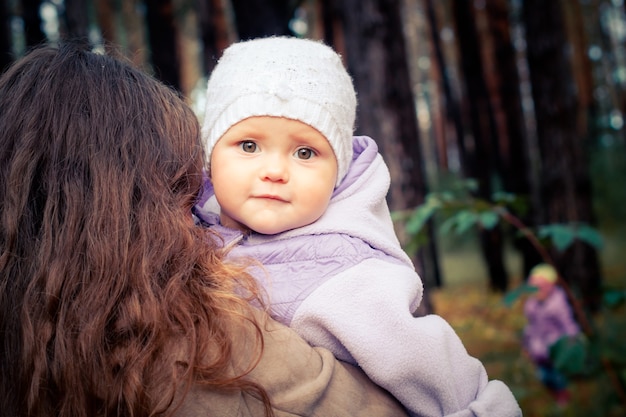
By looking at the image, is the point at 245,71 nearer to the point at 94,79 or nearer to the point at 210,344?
the point at 94,79

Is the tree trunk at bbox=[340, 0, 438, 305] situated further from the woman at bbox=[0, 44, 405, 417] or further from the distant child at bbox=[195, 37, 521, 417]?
the woman at bbox=[0, 44, 405, 417]

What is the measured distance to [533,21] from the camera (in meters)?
6.95

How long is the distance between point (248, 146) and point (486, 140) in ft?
38.0

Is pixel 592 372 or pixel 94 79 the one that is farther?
pixel 592 372

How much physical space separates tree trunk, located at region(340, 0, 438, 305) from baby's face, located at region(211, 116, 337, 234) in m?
3.09

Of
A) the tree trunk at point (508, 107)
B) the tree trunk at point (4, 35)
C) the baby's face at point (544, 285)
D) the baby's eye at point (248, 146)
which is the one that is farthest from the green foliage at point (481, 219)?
the tree trunk at point (508, 107)

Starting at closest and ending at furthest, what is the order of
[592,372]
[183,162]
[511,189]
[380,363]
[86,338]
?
1. [86,338]
2. [380,363]
3. [183,162]
4. [592,372]
5. [511,189]

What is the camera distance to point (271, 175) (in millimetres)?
1541

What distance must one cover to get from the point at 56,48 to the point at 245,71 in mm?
514

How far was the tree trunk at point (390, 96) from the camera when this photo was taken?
466 centimetres

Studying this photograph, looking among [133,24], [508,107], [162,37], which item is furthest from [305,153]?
[133,24]

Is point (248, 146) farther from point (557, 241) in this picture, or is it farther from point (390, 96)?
point (390, 96)

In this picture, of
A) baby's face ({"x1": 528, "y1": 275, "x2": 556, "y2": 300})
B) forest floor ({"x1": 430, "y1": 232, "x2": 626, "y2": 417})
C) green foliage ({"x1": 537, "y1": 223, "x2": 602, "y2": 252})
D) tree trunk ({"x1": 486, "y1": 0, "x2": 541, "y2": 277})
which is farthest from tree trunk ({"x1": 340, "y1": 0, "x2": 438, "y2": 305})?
tree trunk ({"x1": 486, "y1": 0, "x2": 541, "y2": 277})

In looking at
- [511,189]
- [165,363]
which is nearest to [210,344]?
[165,363]
